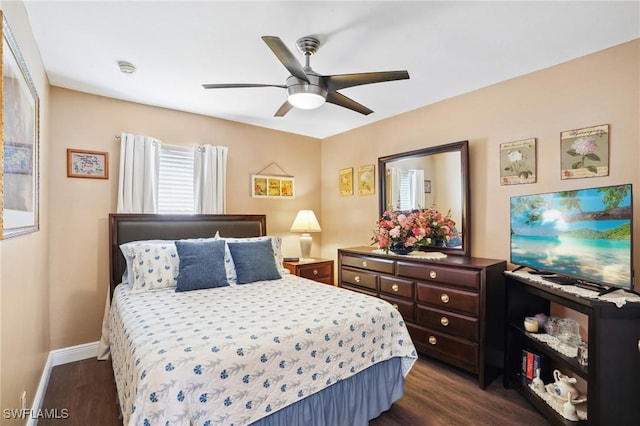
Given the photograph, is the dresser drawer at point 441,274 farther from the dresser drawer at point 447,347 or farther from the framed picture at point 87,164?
the framed picture at point 87,164

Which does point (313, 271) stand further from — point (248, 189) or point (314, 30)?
point (314, 30)

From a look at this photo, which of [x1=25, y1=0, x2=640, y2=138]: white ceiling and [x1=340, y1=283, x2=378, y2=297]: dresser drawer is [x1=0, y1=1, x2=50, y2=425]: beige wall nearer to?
[x1=25, y1=0, x2=640, y2=138]: white ceiling

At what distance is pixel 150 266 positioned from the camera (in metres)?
2.58

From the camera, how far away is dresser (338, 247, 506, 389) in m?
2.45

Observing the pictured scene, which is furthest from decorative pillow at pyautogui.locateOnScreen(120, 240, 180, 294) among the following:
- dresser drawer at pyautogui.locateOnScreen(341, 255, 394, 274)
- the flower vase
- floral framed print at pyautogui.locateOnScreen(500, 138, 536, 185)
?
floral framed print at pyautogui.locateOnScreen(500, 138, 536, 185)

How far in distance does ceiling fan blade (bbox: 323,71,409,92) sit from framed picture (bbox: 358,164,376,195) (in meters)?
A: 2.05

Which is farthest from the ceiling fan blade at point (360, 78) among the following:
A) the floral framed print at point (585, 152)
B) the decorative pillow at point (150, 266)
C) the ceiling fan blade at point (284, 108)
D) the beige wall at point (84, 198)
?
the beige wall at point (84, 198)

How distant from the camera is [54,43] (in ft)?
7.14

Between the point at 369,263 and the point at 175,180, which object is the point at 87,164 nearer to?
the point at 175,180

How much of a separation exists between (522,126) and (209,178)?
323 cm

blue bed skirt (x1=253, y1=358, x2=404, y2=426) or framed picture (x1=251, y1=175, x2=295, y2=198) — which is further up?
framed picture (x1=251, y1=175, x2=295, y2=198)

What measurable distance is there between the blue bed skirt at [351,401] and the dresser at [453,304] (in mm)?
744

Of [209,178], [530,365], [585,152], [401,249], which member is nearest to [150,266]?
[209,178]

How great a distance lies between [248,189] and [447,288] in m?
2.67
